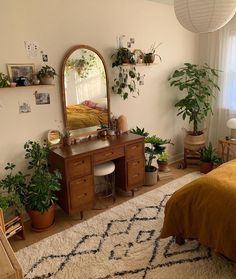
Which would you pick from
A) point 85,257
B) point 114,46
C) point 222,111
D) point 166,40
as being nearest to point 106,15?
point 114,46

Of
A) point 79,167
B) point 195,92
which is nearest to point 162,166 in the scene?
point 195,92

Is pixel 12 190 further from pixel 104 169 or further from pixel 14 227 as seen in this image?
pixel 104 169

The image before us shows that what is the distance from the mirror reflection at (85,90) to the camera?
2883mm

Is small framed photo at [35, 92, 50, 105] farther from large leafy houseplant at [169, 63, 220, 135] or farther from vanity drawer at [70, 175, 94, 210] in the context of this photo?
large leafy houseplant at [169, 63, 220, 135]

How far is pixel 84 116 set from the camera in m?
3.09

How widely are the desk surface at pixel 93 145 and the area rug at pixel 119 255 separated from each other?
74cm

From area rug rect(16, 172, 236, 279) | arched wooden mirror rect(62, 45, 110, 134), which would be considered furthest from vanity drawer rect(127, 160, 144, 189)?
arched wooden mirror rect(62, 45, 110, 134)

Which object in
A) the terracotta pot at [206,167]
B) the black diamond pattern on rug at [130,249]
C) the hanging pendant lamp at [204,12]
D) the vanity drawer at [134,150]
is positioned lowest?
the black diamond pattern on rug at [130,249]

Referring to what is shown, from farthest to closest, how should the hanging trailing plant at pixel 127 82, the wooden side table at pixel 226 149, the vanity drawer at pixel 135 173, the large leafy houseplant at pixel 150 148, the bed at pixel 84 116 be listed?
the wooden side table at pixel 226 149 → the large leafy houseplant at pixel 150 148 → the hanging trailing plant at pixel 127 82 → the vanity drawer at pixel 135 173 → the bed at pixel 84 116

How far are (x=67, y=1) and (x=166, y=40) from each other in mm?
1624

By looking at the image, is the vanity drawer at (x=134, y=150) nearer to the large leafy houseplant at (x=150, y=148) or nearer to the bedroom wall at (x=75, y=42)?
the large leafy houseplant at (x=150, y=148)

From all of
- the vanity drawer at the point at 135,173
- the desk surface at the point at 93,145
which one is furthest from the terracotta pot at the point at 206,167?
the desk surface at the point at 93,145

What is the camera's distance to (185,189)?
6.93ft

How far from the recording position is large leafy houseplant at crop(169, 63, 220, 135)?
3.78 metres
